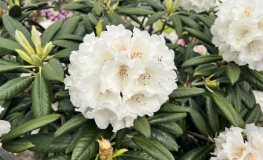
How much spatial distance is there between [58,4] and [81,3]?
748 millimetres

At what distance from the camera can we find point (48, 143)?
2.59 feet

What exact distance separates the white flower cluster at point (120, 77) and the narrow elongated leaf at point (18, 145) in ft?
0.75

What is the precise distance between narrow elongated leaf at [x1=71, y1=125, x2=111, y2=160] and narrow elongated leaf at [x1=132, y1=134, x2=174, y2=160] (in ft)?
0.48

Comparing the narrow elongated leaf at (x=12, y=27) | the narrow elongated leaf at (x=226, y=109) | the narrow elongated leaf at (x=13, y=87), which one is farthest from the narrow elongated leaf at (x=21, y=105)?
the narrow elongated leaf at (x=226, y=109)

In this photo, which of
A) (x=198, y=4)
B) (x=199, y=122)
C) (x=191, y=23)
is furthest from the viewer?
(x=198, y=4)

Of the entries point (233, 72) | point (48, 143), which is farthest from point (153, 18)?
point (48, 143)

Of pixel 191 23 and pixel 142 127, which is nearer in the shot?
pixel 142 127

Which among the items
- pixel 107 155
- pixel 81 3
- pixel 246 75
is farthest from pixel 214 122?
pixel 81 3

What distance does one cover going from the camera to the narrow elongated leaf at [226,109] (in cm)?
86

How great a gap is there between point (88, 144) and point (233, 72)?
2.39 ft

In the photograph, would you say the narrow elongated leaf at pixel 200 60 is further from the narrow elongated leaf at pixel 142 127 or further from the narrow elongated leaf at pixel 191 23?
the narrow elongated leaf at pixel 142 127

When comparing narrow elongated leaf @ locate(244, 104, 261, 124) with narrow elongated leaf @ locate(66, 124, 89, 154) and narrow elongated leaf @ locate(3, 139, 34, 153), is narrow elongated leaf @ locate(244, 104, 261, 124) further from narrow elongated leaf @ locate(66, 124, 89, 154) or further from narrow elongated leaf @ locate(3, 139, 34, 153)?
narrow elongated leaf @ locate(3, 139, 34, 153)

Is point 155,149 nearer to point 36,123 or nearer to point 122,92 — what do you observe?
point 122,92

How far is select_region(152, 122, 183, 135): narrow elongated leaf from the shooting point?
2.57 feet
